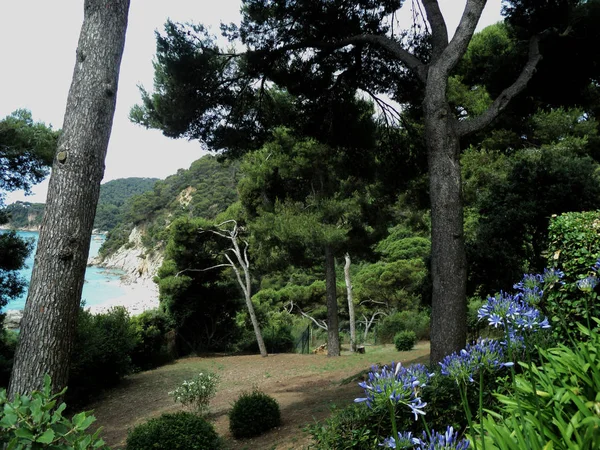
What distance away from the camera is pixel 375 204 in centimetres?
1307

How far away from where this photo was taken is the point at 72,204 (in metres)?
3.08

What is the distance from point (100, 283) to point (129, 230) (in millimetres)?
9644

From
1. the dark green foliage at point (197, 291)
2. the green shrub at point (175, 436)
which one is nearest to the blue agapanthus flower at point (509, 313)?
the green shrub at point (175, 436)

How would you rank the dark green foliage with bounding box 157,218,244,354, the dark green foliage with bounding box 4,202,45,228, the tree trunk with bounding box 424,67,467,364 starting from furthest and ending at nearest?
the dark green foliage with bounding box 157,218,244,354 → the tree trunk with bounding box 424,67,467,364 → the dark green foliage with bounding box 4,202,45,228

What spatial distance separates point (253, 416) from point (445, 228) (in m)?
3.53

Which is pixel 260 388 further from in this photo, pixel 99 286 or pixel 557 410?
pixel 99 286

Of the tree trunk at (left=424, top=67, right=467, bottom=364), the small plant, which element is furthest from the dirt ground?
the tree trunk at (left=424, top=67, right=467, bottom=364)

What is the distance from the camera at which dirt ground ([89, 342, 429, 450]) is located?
568 centimetres

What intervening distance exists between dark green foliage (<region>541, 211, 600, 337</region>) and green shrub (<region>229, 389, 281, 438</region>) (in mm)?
3915

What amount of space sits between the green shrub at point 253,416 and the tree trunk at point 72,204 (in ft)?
10.6

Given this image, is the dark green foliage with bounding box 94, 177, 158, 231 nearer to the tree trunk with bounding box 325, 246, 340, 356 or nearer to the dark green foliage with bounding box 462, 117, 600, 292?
the tree trunk with bounding box 325, 246, 340, 356

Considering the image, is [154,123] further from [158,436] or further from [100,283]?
[100,283]

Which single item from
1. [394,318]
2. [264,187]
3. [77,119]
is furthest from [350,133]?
[394,318]

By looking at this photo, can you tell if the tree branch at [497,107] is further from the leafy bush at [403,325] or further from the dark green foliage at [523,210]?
the leafy bush at [403,325]
